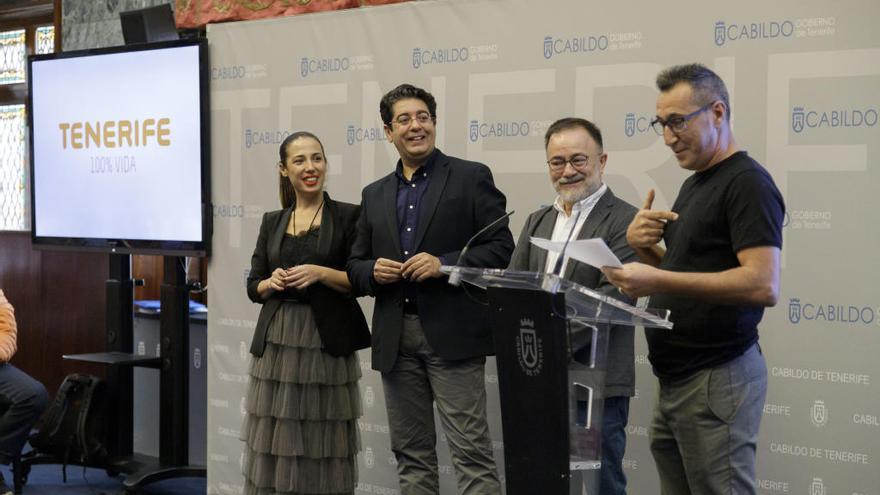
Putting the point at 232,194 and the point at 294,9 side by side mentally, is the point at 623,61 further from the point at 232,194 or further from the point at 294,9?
the point at 232,194

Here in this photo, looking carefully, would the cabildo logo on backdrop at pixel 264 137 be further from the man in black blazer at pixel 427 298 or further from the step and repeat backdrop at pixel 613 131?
the man in black blazer at pixel 427 298

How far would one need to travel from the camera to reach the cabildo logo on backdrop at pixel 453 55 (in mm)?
3828

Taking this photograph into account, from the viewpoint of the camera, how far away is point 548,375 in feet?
7.84

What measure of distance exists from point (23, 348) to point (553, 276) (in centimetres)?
508

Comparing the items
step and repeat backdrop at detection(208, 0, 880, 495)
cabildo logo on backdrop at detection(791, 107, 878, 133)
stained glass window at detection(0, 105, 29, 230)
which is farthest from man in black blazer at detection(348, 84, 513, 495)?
stained glass window at detection(0, 105, 29, 230)

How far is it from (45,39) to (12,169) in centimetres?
93

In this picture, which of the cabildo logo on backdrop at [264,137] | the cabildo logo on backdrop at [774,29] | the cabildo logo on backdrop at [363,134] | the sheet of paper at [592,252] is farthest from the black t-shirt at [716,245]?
the cabildo logo on backdrop at [264,137]

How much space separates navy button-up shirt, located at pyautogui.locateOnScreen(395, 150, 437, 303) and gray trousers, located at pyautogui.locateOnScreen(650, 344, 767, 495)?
3.74 feet

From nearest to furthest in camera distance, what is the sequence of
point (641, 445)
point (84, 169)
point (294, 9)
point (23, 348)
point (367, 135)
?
point (641, 445) < point (367, 135) < point (294, 9) < point (84, 169) < point (23, 348)

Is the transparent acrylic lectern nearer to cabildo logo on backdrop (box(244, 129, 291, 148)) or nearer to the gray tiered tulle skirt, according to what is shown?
the gray tiered tulle skirt

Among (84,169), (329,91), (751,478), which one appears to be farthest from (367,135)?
(751,478)

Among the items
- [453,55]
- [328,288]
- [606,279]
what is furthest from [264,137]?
[606,279]

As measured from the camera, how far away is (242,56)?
4527 millimetres

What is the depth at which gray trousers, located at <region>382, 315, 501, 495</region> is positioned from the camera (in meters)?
3.26
